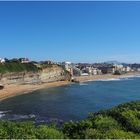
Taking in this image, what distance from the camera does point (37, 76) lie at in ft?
375

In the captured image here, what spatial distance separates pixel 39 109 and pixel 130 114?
35.1m

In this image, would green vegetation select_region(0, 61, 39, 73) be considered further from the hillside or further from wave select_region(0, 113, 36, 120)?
wave select_region(0, 113, 36, 120)

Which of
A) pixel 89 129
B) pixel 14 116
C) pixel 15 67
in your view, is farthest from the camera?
pixel 15 67

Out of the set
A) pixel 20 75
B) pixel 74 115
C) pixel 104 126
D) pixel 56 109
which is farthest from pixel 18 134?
pixel 20 75

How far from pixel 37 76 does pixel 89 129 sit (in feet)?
321

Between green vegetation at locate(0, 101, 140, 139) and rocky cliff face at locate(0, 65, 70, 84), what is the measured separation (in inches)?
3002

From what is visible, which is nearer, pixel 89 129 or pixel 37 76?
pixel 89 129

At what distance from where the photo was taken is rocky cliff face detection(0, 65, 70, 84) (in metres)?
98.3

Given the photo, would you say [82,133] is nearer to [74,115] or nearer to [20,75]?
[74,115]

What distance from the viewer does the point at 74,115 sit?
45531 millimetres

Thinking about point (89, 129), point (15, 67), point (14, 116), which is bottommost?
point (14, 116)

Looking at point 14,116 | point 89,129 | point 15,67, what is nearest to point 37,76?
point 15,67

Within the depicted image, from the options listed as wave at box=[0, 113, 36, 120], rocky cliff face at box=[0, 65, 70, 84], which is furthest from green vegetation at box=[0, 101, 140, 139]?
rocky cliff face at box=[0, 65, 70, 84]

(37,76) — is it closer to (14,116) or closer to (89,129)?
(14,116)
